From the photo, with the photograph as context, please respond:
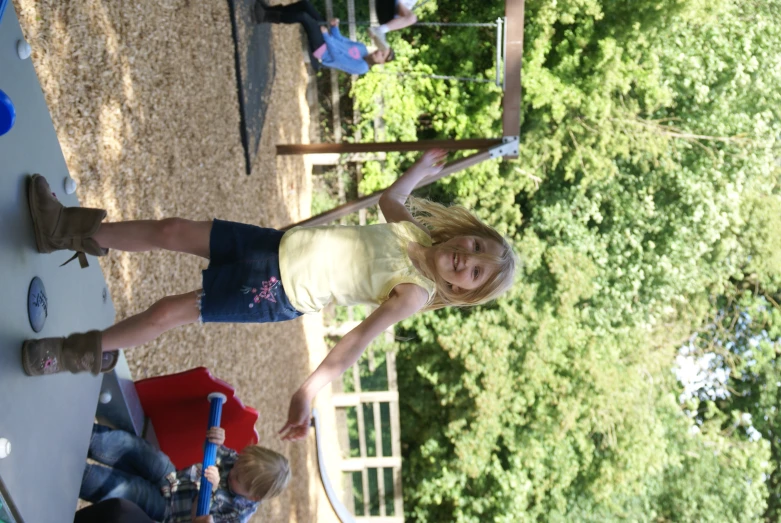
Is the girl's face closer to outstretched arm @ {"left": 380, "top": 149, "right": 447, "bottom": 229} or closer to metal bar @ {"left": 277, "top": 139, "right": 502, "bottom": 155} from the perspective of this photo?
outstretched arm @ {"left": 380, "top": 149, "right": 447, "bottom": 229}

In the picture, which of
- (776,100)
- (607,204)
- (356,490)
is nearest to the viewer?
(356,490)

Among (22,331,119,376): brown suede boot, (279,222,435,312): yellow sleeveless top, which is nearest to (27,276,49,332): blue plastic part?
(22,331,119,376): brown suede boot

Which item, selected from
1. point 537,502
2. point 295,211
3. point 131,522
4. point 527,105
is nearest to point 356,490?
point 537,502

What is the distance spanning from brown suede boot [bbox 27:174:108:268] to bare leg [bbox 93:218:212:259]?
0.20ft

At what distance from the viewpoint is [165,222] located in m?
2.15

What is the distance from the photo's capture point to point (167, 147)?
3916mm

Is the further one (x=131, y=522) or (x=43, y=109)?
(x=131, y=522)

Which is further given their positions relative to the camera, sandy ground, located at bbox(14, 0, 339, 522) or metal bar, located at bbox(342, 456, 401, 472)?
metal bar, located at bbox(342, 456, 401, 472)

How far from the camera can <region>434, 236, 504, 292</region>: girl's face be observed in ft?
7.00

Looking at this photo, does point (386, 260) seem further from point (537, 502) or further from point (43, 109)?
point (537, 502)

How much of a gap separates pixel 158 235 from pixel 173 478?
114 centimetres

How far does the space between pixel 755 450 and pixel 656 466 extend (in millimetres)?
2527

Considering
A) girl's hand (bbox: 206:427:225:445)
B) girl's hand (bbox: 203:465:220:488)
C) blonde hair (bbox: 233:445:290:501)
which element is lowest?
blonde hair (bbox: 233:445:290:501)

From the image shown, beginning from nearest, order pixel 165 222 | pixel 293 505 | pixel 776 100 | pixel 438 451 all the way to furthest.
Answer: pixel 165 222
pixel 293 505
pixel 438 451
pixel 776 100
